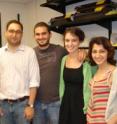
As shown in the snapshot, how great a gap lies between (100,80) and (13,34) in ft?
3.07

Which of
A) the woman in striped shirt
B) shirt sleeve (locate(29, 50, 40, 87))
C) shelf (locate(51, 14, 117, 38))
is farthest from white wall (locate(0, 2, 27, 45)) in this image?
the woman in striped shirt

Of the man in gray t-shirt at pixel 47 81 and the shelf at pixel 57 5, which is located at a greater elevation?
the shelf at pixel 57 5

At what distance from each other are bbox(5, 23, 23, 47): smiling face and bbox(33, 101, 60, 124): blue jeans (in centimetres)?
62

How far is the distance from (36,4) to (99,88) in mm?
3001

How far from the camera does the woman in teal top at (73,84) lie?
2.20 metres

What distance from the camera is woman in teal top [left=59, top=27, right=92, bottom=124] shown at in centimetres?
220

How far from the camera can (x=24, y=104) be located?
2.42 m

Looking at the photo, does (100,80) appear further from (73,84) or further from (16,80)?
(16,80)

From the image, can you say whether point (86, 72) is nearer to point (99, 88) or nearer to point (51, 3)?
point (99, 88)

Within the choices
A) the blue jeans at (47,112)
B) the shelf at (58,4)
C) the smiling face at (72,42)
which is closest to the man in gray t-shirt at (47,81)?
the blue jeans at (47,112)

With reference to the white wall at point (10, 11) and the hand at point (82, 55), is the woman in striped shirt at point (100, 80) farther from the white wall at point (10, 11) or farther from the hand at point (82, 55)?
the white wall at point (10, 11)

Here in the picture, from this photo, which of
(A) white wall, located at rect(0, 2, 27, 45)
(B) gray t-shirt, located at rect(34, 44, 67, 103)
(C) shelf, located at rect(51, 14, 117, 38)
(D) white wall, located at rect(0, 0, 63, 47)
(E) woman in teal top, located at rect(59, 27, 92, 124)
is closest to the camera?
(E) woman in teal top, located at rect(59, 27, 92, 124)

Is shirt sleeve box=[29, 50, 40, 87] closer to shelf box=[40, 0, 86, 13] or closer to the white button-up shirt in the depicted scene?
the white button-up shirt

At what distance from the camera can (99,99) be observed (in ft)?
6.49
